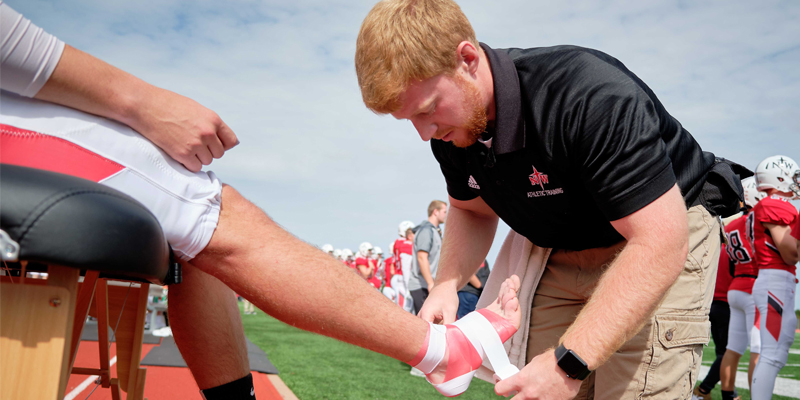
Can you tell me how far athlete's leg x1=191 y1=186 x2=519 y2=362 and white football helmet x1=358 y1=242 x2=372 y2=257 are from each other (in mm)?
18809

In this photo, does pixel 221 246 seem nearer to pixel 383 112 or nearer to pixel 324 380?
pixel 383 112

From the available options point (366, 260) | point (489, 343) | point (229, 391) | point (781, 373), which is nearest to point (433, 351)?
point (489, 343)

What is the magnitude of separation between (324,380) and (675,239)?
4113mm

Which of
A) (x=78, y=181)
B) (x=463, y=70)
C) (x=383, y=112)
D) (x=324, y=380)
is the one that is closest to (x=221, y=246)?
(x=78, y=181)

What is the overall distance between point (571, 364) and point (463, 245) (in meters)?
0.91

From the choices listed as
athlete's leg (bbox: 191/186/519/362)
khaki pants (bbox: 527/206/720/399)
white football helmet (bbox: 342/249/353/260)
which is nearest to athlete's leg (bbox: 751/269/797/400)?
khaki pants (bbox: 527/206/720/399)

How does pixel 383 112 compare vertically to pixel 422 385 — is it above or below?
above

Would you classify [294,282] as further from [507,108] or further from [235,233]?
[507,108]

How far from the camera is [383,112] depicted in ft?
5.57

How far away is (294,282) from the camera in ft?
4.00

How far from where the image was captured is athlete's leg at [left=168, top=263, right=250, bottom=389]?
157 centimetres

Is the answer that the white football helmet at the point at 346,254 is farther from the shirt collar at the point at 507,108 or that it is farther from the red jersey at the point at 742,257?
the shirt collar at the point at 507,108

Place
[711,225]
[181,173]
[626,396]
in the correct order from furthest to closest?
[711,225]
[626,396]
[181,173]

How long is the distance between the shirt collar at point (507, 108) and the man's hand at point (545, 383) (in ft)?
2.12
